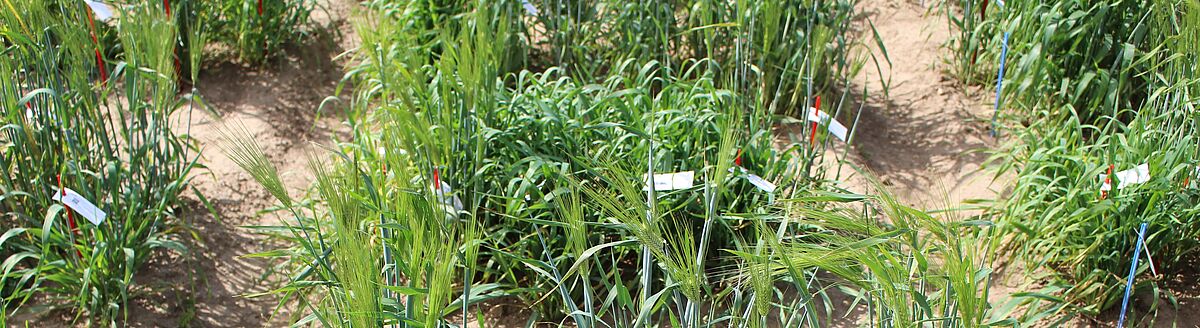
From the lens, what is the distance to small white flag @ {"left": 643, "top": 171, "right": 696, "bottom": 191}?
2.54 m

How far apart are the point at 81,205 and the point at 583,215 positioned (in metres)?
1.23

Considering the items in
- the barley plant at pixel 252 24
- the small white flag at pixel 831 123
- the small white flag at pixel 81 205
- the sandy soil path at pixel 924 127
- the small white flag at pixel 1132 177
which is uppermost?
the barley plant at pixel 252 24

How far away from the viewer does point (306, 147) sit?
3.97 m

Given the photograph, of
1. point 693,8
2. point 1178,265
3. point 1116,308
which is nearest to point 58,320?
point 693,8

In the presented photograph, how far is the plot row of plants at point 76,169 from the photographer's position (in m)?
2.82

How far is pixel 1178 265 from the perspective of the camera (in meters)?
3.20

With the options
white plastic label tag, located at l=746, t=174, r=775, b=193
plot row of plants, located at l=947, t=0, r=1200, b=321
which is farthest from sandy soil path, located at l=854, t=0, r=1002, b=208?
white plastic label tag, located at l=746, t=174, r=775, b=193

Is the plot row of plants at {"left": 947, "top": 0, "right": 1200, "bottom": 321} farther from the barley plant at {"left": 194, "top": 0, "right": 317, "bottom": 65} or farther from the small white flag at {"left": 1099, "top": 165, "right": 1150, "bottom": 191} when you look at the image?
the barley plant at {"left": 194, "top": 0, "right": 317, "bottom": 65}

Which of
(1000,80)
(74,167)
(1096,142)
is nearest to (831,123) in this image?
(1096,142)

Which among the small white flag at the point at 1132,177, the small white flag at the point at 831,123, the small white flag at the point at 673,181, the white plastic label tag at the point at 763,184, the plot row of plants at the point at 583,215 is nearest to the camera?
the plot row of plants at the point at 583,215

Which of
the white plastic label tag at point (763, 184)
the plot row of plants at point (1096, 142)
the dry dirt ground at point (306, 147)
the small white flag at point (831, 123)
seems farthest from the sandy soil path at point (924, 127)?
the white plastic label tag at point (763, 184)

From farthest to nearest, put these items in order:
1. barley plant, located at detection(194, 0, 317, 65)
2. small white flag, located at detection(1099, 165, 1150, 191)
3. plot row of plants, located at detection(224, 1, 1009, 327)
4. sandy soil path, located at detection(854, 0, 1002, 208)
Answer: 1. barley plant, located at detection(194, 0, 317, 65)
2. sandy soil path, located at detection(854, 0, 1002, 208)
3. small white flag, located at detection(1099, 165, 1150, 191)
4. plot row of plants, located at detection(224, 1, 1009, 327)

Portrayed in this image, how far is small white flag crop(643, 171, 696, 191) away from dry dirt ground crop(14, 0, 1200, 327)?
0.72 meters

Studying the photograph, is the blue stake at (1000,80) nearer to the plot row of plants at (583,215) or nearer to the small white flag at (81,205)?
the plot row of plants at (583,215)
